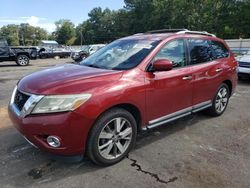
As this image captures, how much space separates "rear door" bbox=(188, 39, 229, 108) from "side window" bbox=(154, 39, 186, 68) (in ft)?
0.65

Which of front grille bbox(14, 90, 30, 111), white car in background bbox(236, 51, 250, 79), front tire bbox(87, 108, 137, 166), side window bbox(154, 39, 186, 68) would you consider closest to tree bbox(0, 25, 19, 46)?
white car in background bbox(236, 51, 250, 79)

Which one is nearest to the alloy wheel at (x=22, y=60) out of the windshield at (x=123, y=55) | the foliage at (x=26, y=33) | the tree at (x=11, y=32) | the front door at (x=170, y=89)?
the windshield at (x=123, y=55)

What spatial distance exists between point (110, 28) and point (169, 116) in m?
93.4

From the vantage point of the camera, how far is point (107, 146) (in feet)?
12.0

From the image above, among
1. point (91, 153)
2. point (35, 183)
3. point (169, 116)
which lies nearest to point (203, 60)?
point (169, 116)

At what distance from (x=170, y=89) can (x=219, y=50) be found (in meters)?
2.03

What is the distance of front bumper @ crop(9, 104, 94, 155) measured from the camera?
3248 millimetres

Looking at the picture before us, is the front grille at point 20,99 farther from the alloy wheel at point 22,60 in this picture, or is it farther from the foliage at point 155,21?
the foliage at point 155,21

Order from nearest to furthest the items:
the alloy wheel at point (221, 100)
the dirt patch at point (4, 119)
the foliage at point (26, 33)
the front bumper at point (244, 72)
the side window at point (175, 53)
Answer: the side window at point (175, 53)
the dirt patch at point (4, 119)
the alloy wheel at point (221, 100)
the front bumper at point (244, 72)
the foliage at point (26, 33)

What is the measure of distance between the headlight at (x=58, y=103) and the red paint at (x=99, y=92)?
5 cm

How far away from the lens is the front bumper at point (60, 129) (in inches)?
128

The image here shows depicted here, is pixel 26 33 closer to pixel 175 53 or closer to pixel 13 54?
pixel 13 54

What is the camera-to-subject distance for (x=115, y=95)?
11.7 ft

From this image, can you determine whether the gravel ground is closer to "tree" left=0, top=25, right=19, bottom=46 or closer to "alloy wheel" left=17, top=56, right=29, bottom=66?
"alloy wheel" left=17, top=56, right=29, bottom=66
